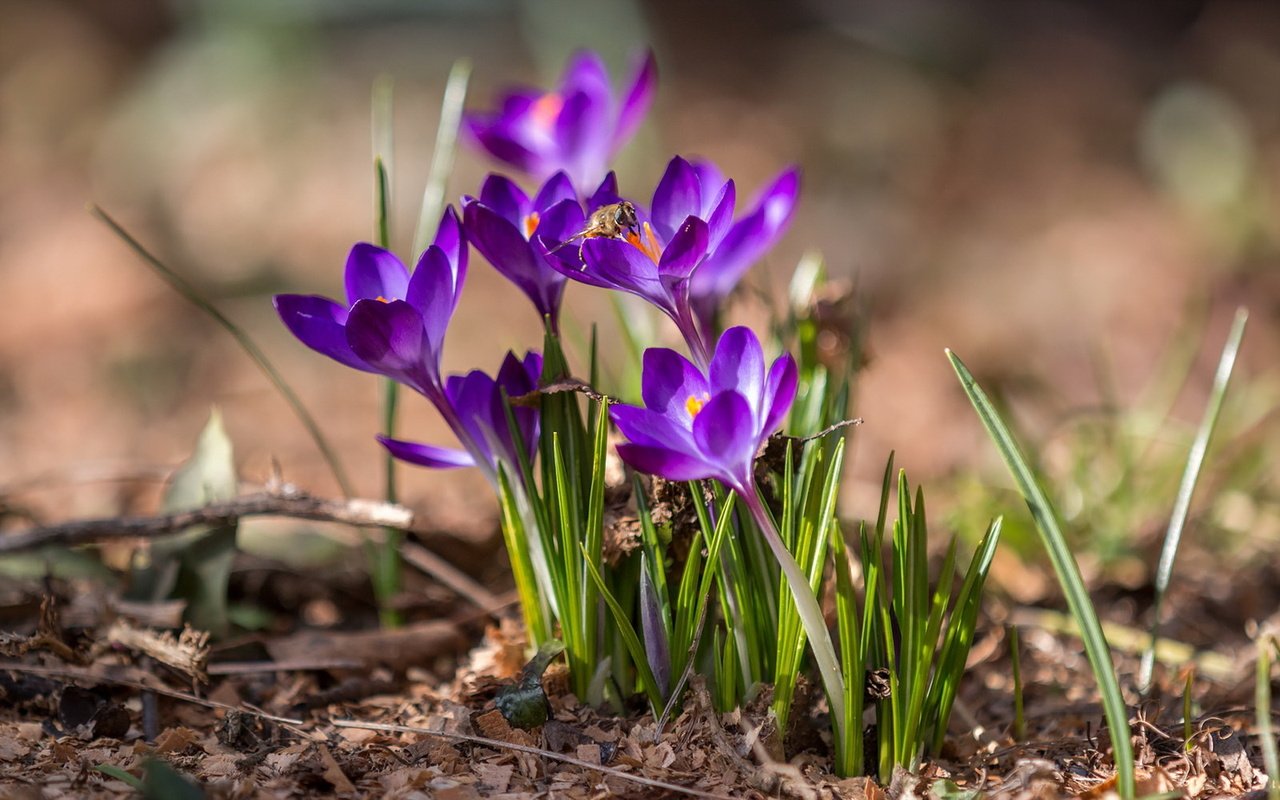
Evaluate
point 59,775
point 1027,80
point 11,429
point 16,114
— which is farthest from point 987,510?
point 16,114

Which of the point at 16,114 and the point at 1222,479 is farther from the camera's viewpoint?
the point at 16,114

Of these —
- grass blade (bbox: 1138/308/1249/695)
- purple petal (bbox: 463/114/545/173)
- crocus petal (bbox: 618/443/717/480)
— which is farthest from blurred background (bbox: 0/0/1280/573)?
crocus petal (bbox: 618/443/717/480)

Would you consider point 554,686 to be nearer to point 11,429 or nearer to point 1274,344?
point 11,429

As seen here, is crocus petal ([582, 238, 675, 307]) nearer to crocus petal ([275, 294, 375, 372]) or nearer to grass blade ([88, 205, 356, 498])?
crocus petal ([275, 294, 375, 372])

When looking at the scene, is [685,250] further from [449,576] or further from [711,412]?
[449,576]

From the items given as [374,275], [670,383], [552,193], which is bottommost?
[670,383]

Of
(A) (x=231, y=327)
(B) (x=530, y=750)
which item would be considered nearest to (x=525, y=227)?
(A) (x=231, y=327)

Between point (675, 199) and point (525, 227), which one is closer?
point (675, 199)

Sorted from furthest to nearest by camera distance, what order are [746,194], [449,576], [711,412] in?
1. [746,194]
2. [449,576]
3. [711,412]
